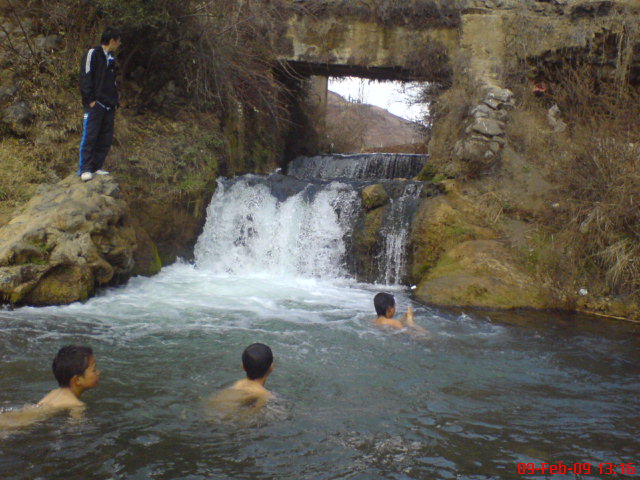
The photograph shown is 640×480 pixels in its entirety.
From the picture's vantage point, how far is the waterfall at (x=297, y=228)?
994 cm

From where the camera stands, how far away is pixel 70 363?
12.3 ft

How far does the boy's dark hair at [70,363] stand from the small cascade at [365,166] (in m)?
11.4

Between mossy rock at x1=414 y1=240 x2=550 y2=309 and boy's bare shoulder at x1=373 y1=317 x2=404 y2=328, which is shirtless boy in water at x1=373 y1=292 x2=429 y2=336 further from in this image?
mossy rock at x1=414 y1=240 x2=550 y2=309

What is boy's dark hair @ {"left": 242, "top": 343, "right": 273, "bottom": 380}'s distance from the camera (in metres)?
4.12

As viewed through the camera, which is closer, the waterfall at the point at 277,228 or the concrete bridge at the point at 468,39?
the waterfall at the point at 277,228

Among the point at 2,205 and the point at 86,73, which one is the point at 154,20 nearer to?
the point at 86,73

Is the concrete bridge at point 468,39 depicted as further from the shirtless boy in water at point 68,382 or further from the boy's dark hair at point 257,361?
the shirtless boy in water at point 68,382

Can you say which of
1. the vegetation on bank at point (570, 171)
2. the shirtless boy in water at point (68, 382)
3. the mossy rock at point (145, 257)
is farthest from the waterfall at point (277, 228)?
the shirtless boy in water at point (68, 382)

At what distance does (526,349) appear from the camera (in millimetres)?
6020

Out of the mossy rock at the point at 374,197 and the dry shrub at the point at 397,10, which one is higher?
the dry shrub at the point at 397,10

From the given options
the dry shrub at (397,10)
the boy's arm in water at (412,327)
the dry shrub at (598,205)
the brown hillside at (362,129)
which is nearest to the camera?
the boy's arm in water at (412,327)

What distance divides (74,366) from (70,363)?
3 centimetres

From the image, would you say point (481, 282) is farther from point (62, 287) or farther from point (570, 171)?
point (62, 287)
